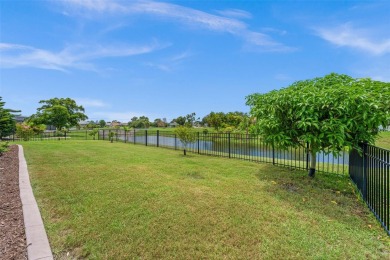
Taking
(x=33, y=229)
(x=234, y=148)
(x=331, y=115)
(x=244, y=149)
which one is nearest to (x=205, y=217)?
(x=33, y=229)

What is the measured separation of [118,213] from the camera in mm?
3447

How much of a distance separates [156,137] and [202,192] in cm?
1126

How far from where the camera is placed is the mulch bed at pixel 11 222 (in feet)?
8.36

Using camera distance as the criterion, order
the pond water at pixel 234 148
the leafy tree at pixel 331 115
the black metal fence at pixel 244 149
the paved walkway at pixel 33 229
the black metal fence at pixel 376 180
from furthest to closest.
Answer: the pond water at pixel 234 148, the black metal fence at pixel 244 149, the leafy tree at pixel 331 115, the black metal fence at pixel 376 180, the paved walkway at pixel 33 229

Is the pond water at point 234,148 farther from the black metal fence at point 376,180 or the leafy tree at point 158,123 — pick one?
the leafy tree at point 158,123

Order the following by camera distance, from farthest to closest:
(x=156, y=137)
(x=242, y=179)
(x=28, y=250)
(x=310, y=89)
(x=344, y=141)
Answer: (x=156, y=137)
(x=242, y=179)
(x=310, y=89)
(x=344, y=141)
(x=28, y=250)

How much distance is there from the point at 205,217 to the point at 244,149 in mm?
6733

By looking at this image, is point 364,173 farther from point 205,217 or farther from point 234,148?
point 234,148

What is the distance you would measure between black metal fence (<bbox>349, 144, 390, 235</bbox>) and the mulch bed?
15.0ft

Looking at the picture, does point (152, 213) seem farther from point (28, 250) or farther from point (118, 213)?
point (28, 250)

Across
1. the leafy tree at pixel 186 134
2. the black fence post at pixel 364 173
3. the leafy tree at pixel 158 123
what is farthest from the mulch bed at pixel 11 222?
the leafy tree at pixel 158 123

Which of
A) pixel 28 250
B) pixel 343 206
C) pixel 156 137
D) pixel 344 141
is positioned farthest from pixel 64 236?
pixel 156 137

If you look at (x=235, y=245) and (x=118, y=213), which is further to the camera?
(x=118, y=213)

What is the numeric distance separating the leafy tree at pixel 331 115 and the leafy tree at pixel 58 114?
45.3m
